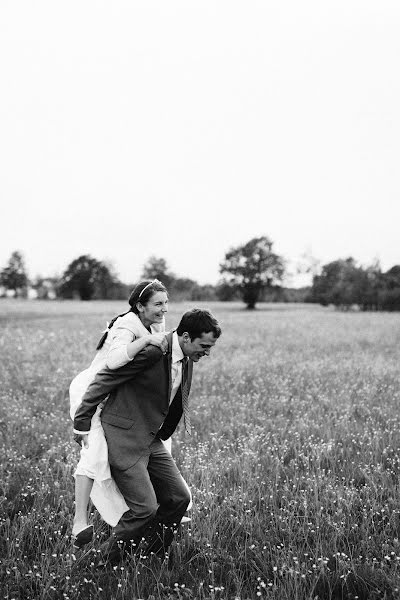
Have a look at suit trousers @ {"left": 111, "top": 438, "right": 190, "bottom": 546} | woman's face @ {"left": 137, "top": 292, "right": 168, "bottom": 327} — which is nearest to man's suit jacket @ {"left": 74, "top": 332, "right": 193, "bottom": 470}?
suit trousers @ {"left": 111, "top": 438, "right": 190, "bottom": 546}

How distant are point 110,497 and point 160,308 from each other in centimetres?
161

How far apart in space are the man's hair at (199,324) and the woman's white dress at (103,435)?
513 millimetres

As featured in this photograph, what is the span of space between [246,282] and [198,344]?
2930 inches

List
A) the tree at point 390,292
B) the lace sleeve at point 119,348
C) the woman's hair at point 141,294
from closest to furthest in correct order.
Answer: the lace sleeve at point 119,348
the woman's hair at point 141,294
the tree at point 390,292

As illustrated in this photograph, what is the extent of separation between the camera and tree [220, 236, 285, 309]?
254 ft

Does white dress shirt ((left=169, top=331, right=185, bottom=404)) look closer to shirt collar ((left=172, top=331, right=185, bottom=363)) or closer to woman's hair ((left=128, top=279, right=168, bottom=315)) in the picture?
shirt collar ((left=172, top=331, right=185, bottom=363))

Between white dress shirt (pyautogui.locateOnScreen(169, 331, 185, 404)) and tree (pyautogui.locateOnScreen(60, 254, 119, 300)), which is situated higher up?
tree (pyautogui.locateOnScreen(60, 254, 119, 300))

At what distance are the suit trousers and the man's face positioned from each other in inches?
34.8

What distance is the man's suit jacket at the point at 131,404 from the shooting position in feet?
12.2

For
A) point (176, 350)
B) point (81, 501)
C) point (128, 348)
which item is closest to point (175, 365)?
point (176, 350)

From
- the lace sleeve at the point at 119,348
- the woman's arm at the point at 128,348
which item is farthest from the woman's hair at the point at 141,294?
the woman's arm at the point at 128,348

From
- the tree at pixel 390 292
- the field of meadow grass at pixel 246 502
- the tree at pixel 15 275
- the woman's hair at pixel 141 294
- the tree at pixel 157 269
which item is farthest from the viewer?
the tree at pixel 15 275

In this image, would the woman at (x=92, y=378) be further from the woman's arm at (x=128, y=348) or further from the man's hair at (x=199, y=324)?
the man's hair at (x=199, y=324)

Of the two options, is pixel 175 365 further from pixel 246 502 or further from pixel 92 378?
pixel 246 502
